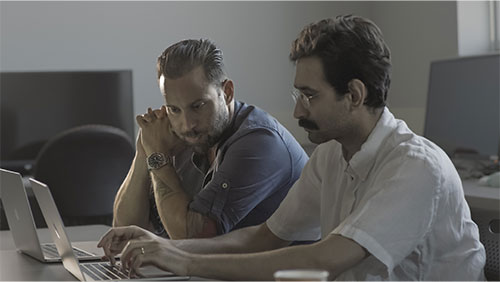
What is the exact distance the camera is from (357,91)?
158 centimetres

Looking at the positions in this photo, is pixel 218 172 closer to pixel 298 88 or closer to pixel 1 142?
pixel 298 88

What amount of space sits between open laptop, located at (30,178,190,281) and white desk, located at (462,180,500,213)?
1.45 meters

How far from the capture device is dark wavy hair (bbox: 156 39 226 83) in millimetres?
2051

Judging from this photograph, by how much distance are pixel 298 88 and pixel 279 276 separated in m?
0.78

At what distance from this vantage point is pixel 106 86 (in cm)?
462

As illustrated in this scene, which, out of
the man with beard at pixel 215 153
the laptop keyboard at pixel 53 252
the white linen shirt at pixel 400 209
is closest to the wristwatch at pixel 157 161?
the man with beard at pixel 215 153

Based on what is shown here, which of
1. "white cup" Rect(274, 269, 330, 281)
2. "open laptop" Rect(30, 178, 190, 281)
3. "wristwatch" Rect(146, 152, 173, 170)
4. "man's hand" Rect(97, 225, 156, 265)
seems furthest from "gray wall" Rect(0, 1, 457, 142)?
"white cup" Rect(274, 269, 330, 281)

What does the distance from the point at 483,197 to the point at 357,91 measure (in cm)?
141

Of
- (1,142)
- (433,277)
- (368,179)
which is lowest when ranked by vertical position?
(1,142)

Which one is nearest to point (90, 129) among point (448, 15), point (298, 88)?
point (448, 15)

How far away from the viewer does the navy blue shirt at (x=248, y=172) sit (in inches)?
77.5

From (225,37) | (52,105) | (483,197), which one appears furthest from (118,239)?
(225,37)

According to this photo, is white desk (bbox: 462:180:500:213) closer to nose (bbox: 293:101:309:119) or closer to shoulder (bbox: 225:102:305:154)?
shoulder (bbox: 225:102:305:154)

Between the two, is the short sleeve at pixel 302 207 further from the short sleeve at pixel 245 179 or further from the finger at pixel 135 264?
the finger at pixel 135 264
